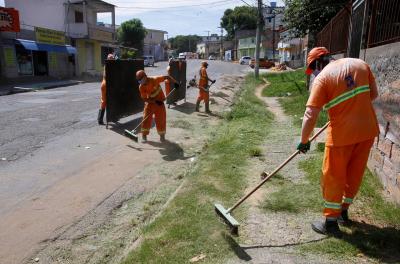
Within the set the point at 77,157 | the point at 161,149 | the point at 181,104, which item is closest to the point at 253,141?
the point at 161,149

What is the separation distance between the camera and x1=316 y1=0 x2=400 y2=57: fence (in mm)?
5204

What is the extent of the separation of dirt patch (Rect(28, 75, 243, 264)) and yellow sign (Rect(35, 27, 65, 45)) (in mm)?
21351

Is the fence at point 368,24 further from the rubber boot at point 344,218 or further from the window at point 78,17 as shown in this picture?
the window at point 78,17

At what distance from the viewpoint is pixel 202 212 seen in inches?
177

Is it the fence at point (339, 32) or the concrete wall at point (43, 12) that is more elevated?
the concrete wall at point (43, 12)

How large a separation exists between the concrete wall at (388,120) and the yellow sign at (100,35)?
99.6ft

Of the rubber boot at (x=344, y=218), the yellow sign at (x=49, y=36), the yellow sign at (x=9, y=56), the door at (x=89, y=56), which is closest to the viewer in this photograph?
the rubber boot at (x=344, y=218)

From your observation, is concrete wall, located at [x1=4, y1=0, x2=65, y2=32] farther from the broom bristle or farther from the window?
the broom bristle

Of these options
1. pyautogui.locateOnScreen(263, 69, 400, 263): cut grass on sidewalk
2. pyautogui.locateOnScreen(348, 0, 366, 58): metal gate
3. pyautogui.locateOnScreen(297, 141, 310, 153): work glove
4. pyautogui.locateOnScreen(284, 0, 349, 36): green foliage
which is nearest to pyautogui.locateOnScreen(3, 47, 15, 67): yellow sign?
pyautogui.locateOnScreen(284, 0, 349, 36): green foliage

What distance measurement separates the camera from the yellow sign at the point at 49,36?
26491 mm

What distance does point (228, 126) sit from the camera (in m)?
10.2

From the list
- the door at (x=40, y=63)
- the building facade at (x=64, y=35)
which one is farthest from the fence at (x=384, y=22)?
the door at (x=40, y=63)

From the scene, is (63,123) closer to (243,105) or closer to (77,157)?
(77,157)

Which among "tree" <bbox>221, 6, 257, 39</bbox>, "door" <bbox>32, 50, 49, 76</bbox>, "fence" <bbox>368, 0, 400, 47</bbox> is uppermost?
"tree" <bbox>221, 6, 257, 39</bbox>
